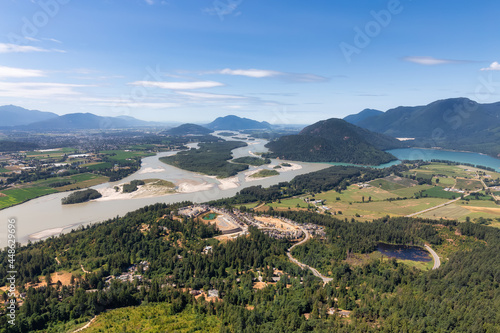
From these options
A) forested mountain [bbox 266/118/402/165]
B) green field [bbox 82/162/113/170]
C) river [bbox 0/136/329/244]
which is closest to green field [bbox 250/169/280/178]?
river [bbox 0/136/329/244]

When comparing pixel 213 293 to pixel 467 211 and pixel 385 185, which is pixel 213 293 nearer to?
pixel 467 211

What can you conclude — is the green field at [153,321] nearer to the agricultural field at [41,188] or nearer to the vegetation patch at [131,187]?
the vegetation patch at [131,187]

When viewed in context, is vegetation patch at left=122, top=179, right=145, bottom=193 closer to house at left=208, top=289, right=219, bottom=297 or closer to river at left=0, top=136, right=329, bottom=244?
river at left=0, top=136, right=329, bottom=244

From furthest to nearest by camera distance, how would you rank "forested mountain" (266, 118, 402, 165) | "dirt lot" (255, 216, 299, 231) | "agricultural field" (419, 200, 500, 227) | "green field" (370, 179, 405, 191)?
"forested mountain" (266, 118, 402, 165), "green field" (370, 179, 405, 191), "agricultural field" (419, 200, 500, 227), "dirt lot" (255, 216, 299, 231)

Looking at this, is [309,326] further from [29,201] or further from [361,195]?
[29,201]

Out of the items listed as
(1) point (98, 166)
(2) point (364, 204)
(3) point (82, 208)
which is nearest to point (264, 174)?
(2) point (364, 204)

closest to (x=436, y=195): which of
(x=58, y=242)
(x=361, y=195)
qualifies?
(x=361, y=195)
